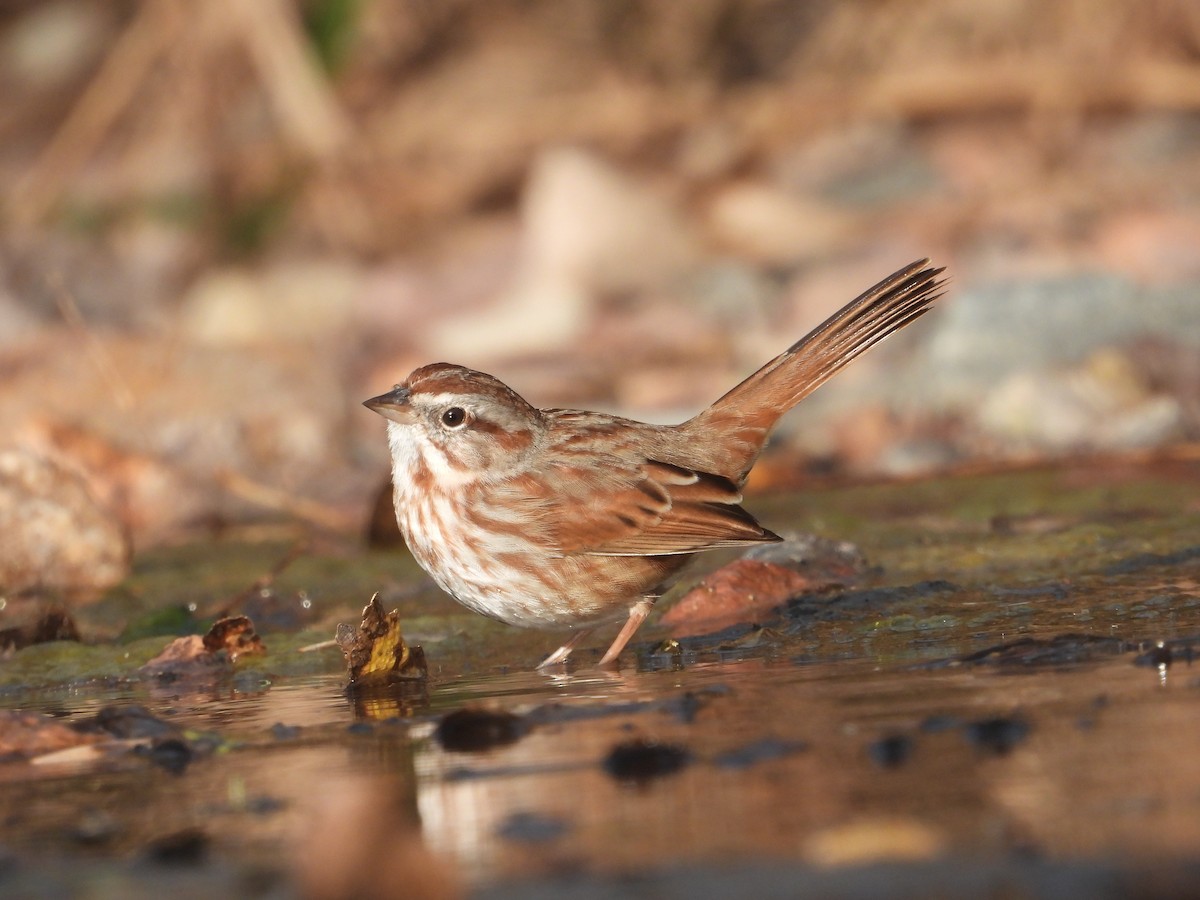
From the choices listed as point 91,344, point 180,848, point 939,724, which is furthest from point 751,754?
point 91,344

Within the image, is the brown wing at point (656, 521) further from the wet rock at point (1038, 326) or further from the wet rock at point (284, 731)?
the wet rock at point (1038, 326)

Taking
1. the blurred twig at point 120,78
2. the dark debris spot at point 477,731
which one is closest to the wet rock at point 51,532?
the dark debris spot at point 477,731

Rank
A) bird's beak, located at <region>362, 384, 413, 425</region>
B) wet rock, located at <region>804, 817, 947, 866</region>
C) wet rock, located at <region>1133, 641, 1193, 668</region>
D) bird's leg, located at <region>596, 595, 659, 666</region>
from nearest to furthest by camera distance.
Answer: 1. wet rock, located at <region>804, 817, 947, 866</region>
2. wet rock, located at <region>1133, 641, 1193, 668</region>
3. bird's leg, located at <region>596, 595, 659, 666</region>
4. bird's beak, located at <region>362, 384, 413, 425</region>

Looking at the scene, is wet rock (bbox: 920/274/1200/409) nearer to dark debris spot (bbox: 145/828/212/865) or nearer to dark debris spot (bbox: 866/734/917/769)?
dark debris spot (bbox: 866/734/917/769)

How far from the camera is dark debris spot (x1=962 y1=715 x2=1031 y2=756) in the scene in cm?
285

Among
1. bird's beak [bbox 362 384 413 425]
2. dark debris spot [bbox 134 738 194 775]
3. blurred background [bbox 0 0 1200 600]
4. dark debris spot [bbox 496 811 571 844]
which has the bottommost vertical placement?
dark debris spot [bbox 496 811 571 844]

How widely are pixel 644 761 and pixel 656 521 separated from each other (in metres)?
2.20

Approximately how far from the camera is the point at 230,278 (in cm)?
1173

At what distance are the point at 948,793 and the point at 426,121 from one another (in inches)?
405

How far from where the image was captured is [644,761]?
293 cm

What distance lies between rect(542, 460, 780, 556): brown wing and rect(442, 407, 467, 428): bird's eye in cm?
41

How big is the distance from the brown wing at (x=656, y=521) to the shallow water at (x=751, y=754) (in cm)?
32

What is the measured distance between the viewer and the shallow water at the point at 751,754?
234 centimetres

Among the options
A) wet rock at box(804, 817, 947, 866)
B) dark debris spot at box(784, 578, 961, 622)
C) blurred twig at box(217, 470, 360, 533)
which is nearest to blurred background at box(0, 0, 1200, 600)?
blurred twig at box(217, 470, 360, 533)
